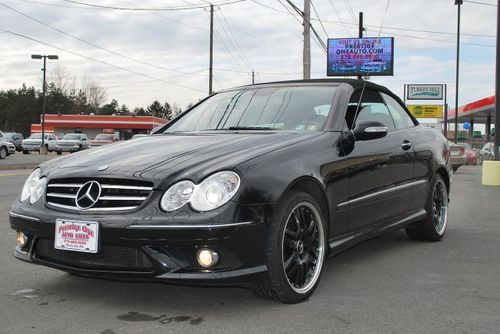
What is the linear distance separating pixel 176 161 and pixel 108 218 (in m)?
0.57

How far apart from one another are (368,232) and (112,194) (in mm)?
2240

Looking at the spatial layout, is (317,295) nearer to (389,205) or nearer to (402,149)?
(389,205)

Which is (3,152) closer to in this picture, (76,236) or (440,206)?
(440,206)

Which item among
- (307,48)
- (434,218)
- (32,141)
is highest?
(307,48)

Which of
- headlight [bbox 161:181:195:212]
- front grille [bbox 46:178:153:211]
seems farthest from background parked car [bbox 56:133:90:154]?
headlight [bbox 161:181:195:212]

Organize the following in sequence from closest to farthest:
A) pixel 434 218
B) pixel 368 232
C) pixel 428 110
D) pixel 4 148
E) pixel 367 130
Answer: pixel 367 130 < pixel 368 232 < pixel 434 218 < pixel 4 148 < pixel 428 110

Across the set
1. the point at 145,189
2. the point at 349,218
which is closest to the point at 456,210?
the point at 349,218

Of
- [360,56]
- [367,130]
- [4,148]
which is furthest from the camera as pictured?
[360,56]

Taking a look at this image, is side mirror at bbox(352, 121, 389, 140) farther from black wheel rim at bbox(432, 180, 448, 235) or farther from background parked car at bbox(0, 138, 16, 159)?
background parked car at bbox(0, 138, 16, 159)

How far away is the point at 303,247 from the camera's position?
12.8 feet

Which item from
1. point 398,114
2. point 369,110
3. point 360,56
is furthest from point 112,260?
point 360,56

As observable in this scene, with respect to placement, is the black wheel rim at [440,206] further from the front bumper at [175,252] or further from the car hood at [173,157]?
the front bumper at [175,252]

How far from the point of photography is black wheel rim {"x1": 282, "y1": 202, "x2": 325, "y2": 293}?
12.4ft

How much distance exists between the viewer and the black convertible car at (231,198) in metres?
3.33
